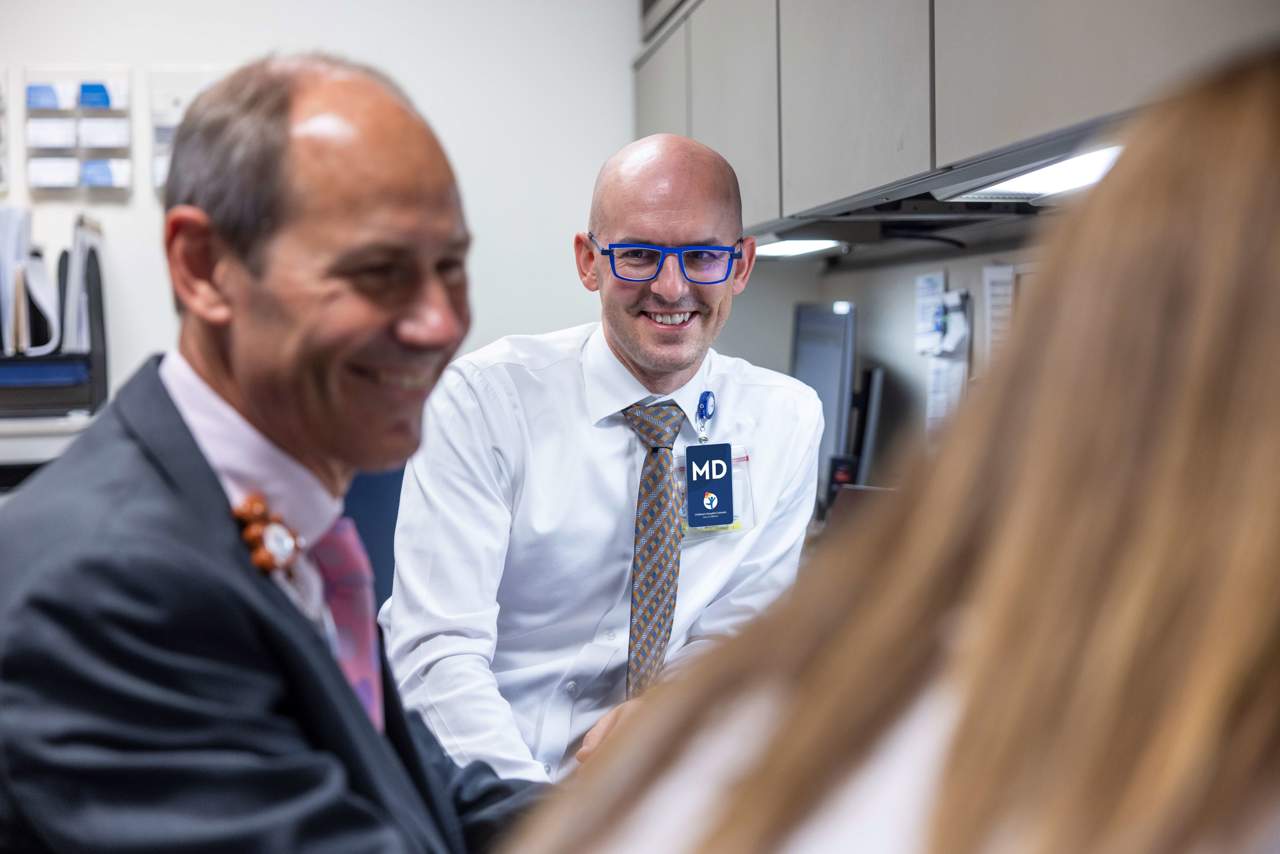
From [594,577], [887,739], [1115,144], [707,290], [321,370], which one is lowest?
[594,577]

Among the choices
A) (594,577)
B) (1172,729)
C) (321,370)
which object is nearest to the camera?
(1172,729)

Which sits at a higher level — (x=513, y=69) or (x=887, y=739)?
(x=513, y=69)

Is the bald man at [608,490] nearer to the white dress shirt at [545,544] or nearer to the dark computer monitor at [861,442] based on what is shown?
the white dress shirt at [545,544]

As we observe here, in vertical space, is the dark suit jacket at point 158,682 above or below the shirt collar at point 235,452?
below

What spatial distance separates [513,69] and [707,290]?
220cm

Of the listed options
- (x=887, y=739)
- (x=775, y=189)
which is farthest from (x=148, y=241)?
(x=887, y=739)

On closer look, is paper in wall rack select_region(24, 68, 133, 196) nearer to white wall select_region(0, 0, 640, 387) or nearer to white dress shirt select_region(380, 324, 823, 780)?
white wall select_region(0, 0, 640, 387)

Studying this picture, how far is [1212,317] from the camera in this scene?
473 mm

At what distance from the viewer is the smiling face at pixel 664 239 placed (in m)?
1.70

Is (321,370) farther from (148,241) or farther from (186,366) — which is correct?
(148,241)

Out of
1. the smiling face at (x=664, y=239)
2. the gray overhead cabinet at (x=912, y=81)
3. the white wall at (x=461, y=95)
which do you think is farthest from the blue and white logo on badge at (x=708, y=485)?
the white wall at (x=461, y=95)

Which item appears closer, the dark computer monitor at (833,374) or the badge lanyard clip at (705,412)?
the badge lanyard clip at (705,412)

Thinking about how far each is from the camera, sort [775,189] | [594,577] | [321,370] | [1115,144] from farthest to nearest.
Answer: [775,189], [594,577], [1115,144], [321,370]

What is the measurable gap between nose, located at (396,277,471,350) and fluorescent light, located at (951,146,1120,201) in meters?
1.04
